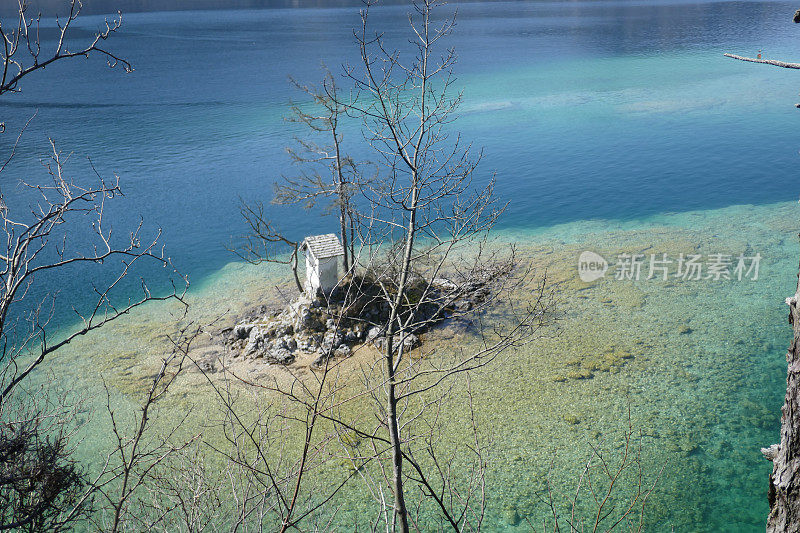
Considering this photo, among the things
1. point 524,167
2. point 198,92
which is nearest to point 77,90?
point 198,92

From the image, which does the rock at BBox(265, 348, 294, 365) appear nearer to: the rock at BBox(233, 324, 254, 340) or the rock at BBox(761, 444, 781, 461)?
the rock at BBox(233, 324, 254, 340)

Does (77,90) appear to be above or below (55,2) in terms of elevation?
below

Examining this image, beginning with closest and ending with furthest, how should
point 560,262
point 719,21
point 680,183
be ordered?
point 560,262, point 680,183, point 719,21

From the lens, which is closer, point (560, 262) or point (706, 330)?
point (706, 330)

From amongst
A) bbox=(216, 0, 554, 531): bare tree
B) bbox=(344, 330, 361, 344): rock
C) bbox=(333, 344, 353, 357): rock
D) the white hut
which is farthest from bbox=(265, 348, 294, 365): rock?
the white hut

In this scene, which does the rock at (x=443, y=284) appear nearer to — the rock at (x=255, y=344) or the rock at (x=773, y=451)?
the rock at (x=255, y=344)

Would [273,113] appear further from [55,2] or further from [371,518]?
[55,2]

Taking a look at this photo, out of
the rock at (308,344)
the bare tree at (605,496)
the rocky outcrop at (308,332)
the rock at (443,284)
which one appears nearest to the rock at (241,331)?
the rocky outcrop at (308,332)

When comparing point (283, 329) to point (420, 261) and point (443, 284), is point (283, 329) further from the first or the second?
point (443, 284)
